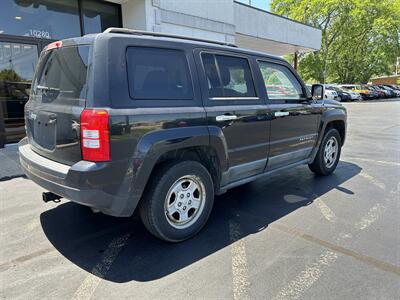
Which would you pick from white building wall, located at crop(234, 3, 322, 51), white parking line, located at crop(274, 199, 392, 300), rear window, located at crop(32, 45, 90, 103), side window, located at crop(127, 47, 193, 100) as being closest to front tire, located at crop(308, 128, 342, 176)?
white parking line, located at crop(274, 199, 392, 300)

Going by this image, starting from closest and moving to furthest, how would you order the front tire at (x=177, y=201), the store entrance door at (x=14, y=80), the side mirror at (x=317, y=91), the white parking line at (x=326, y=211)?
the front tire at (x=177, y=201)
the white parking line at (x=326, y=211)
the side mirror at (x=317, y=91)
the store entrance door at (x=14, y=80)

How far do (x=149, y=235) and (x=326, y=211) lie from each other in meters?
2.18

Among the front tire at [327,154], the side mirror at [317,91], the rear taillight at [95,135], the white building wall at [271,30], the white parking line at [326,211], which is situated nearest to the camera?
the rear taillight at [95,135]

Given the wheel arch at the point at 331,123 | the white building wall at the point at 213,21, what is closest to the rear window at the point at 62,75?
the wheel arch at the point at 331,123

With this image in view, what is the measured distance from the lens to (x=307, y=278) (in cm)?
267

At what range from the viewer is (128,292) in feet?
8.23

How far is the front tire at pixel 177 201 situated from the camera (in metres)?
3.02

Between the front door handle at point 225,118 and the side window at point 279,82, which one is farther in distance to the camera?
the side window at point 279,82

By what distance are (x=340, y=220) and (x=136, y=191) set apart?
2.41 meters

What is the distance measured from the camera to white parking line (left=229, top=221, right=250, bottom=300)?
251 cm

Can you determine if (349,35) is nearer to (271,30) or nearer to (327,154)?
(271,30)

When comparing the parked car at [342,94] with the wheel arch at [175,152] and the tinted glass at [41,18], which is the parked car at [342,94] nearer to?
the tinted glass at [41,18]

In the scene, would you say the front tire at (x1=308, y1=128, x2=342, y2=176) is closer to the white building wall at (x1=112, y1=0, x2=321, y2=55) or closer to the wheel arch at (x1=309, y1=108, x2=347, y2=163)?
the wheel arch at (x1=309, y1=108, x2=347, y2=163)

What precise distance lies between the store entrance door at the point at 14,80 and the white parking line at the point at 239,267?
6519 mm
